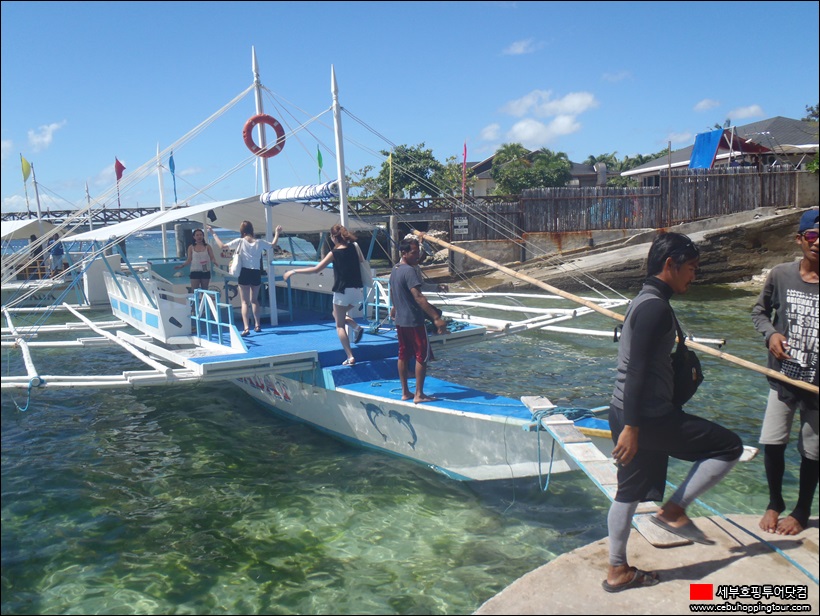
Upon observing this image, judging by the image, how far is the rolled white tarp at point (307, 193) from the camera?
9633mm

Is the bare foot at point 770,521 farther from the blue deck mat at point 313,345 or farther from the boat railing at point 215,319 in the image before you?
the boat railing at point 215,319

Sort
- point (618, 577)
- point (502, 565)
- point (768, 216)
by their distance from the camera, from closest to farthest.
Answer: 1. point (618, 577)
2. point (502, 565)
3. point (768, 216)

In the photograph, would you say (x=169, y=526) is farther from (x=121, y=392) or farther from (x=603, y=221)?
(x=603, y=221)

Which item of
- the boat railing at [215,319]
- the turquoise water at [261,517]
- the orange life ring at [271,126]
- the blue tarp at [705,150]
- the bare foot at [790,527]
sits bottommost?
the turquoise water at [261,517]

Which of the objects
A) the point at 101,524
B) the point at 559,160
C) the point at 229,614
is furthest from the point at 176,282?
the point at 559,160

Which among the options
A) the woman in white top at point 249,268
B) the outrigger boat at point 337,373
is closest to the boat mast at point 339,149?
the outrigger boat at point 337,373

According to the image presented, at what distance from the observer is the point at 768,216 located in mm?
23469

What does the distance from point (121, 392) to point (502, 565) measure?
952 centimetres

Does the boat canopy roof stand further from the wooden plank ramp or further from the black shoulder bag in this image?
the black shoulder bag

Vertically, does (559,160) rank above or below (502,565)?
above

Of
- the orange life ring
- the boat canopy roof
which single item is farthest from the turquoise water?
the orange life ring

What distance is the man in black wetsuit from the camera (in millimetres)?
3742

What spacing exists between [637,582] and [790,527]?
1374 mm

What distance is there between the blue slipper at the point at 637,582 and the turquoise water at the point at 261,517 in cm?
161
